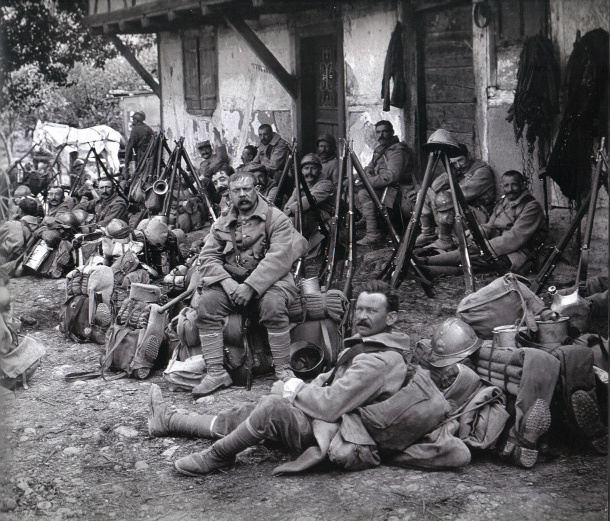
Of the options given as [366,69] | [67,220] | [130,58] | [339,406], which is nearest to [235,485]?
[339,406]

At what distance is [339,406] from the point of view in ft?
14.4

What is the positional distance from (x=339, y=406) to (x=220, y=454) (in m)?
0.68

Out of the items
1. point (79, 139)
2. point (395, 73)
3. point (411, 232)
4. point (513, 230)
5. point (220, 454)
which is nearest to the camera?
point (220, 454)

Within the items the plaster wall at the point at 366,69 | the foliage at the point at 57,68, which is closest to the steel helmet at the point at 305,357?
the foliage at the point at 57,68

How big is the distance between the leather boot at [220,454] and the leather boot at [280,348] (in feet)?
4.63

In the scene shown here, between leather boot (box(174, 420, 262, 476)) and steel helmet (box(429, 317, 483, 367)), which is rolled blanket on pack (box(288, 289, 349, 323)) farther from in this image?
leather boot (box(174, 420, 262, 476))

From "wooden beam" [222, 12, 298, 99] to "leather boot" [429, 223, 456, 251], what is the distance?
5.07 metres

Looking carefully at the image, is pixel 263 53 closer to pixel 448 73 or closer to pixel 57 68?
pixel 448 73

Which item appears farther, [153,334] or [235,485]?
[153,334]

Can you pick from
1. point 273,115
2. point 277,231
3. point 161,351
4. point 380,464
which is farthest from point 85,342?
point 273,115

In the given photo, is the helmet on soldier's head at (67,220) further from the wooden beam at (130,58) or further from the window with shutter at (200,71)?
the wooden beam at (130,58)

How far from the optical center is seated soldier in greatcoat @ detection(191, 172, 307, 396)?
593 cm

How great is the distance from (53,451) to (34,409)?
2.89 ft

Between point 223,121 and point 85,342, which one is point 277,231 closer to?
point 85,342
